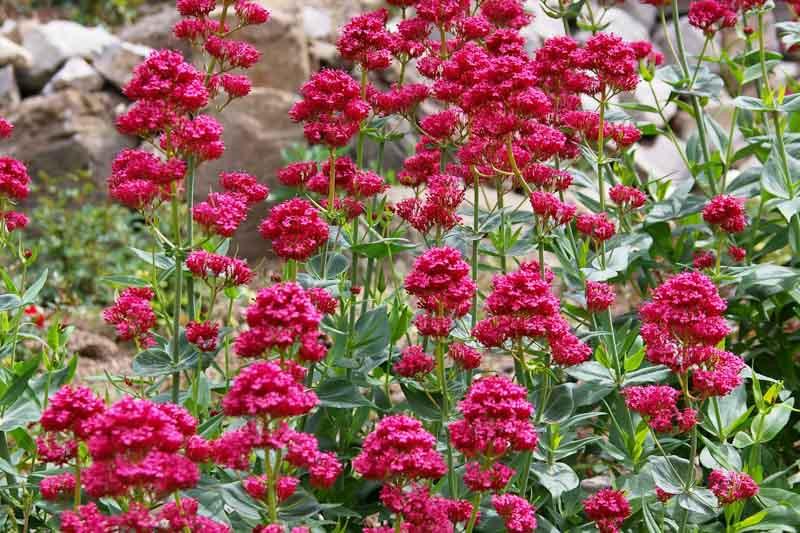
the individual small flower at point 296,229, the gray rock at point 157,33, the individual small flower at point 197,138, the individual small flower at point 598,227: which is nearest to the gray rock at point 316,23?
the gray rock at point 157,33

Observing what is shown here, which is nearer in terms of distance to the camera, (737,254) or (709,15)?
(737,254)

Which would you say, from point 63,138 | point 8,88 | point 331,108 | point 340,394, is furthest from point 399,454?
point 8,88

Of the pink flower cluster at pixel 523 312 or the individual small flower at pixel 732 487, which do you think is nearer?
the pink flower cluster at pixel 523 312

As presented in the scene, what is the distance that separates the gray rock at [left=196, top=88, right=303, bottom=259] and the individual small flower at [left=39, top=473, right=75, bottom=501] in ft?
17.0

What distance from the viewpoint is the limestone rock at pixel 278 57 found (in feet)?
29.7

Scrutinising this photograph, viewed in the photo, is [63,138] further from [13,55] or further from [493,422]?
[493,422]

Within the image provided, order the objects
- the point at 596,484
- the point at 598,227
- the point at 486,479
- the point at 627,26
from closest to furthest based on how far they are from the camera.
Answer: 1. the point at 486,479
2. the point at 598,227
3. the point at 596,484
4. the point at 627,26

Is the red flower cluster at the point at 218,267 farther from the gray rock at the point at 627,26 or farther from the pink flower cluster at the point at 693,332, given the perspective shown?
the gray rock at the point at 627,26

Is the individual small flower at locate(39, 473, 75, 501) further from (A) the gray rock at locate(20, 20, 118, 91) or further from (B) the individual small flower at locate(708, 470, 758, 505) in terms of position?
(A) the gray rock at locate(20, 20, 118, 91)

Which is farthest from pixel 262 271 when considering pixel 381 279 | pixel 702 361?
pixel 702 361

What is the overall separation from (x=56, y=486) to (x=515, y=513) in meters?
1.26

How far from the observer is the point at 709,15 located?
4.44 metres

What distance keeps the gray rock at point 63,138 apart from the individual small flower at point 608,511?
654cm

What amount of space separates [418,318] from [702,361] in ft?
2.61
